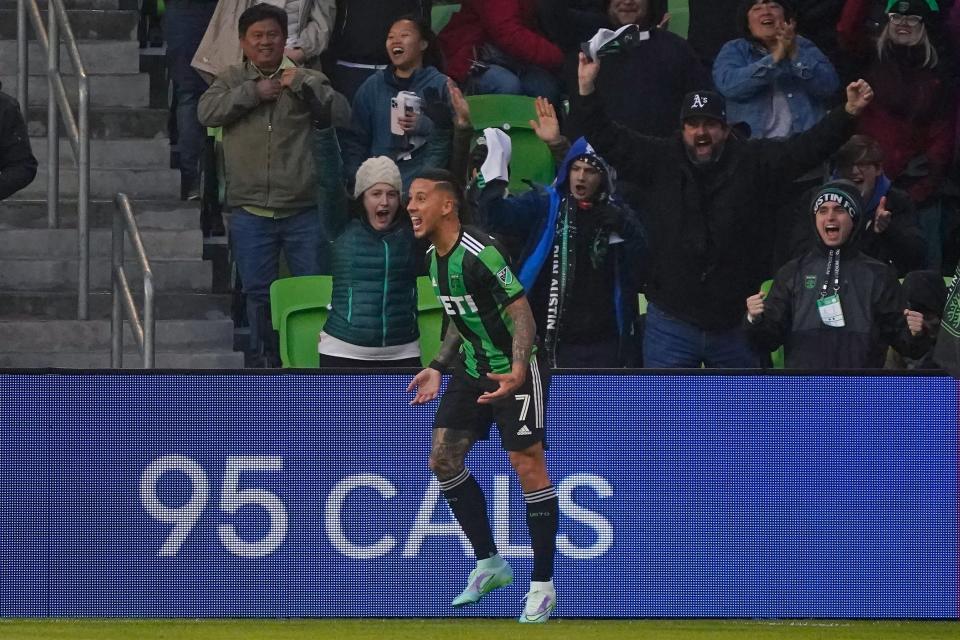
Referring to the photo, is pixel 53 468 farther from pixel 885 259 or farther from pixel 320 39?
pixel 885 259

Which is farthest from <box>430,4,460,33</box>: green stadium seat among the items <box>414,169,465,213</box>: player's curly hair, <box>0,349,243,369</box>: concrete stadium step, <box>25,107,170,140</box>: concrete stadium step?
<box>414,169,465,213</box>: player's curly hair

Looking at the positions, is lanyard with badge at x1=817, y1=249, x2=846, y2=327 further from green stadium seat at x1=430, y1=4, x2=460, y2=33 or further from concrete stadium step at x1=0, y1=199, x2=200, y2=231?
concrete stadium step at x1=0, y1=199, x2=200, y2=231

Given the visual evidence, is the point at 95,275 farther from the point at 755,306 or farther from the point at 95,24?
the point at 755,306

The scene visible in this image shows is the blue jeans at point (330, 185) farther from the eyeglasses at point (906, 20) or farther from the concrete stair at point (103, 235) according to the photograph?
the eyeglasses at point (906, 20)

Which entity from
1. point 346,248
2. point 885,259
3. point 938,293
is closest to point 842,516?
point 938,293

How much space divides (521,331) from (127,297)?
126 inches

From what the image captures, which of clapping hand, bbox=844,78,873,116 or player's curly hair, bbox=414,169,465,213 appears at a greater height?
clapping hand, bbox=844,78,873,116

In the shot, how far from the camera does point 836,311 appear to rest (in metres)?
10.8

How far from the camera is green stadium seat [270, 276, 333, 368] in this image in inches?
470

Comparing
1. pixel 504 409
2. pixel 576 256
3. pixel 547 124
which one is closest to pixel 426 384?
pixel 504 409

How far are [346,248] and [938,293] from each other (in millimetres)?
3216

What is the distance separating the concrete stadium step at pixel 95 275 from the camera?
12883mm

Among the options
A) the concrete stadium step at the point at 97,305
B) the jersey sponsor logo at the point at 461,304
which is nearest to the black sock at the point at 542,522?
the jersey sponsor logo at the point at 461,304

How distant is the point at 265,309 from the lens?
12.4 meters
